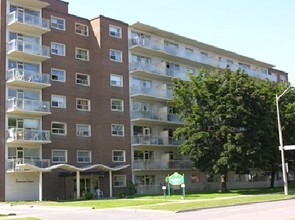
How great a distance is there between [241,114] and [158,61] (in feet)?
50.7

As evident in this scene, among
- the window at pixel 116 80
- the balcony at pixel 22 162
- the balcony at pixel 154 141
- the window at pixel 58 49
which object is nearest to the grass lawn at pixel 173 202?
the balcony at pixel 22 162

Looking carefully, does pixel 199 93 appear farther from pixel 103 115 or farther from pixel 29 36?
pixel 29 36

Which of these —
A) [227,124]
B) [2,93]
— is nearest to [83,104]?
[2,93]

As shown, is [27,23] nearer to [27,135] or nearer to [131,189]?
[27,135]

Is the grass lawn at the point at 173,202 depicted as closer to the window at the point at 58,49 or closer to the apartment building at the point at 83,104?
the apartment building at the point at 83,104

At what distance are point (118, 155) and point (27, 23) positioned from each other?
16553 mm

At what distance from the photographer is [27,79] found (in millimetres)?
43250

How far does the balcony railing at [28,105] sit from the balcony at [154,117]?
11.1 meters

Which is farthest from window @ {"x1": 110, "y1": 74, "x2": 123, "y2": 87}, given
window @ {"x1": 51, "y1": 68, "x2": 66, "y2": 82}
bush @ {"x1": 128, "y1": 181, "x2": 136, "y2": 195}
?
bush @ {"x1": 128, "y1": 181, "x2": 136, "y2": 195}

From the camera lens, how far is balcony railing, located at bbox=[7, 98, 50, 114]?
4200 cm

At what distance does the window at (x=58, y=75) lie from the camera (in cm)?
A: 4666

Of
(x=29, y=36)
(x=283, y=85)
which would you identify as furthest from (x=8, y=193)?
(x=283, y=85)

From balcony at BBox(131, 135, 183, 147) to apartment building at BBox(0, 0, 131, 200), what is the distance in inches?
43.2

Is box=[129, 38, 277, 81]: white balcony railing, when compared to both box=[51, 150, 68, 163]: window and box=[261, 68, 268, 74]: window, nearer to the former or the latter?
box=[261, 68, 268, 74]: window
